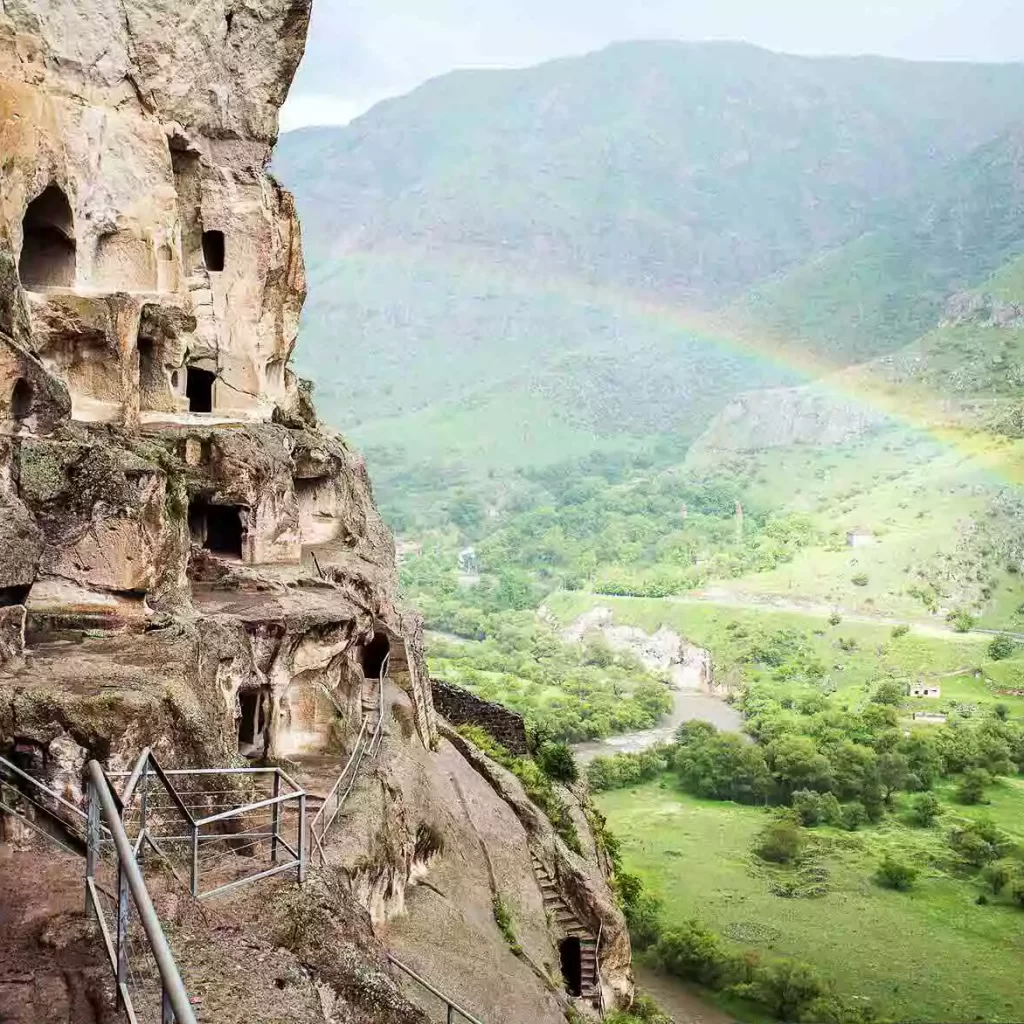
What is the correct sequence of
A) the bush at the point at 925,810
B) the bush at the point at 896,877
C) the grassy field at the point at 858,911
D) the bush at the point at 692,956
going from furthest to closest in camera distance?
the bush at the point at 925,810 → the bush at the point at 896,877 → the grassy field at the point at 858,911 → the bush at the point at 692,956

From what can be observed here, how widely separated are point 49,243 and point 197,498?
5309 mm

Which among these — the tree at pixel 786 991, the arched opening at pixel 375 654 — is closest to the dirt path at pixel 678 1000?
the tree at pixel 786 991

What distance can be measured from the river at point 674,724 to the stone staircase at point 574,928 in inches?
2124

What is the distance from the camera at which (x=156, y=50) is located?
76.7 feet

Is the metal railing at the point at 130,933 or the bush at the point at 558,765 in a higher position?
the metal railing at the point at 130,933

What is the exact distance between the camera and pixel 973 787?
6694cm

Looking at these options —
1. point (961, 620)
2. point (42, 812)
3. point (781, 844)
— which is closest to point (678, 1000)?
point (781, 844)

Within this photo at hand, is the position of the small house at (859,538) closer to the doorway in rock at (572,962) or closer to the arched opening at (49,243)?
the doorway in rock at (572,962)

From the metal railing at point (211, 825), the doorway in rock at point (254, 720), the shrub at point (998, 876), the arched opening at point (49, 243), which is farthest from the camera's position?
the shrub at point (998, 876)

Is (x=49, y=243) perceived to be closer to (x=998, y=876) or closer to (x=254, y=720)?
(x=254, y=720)

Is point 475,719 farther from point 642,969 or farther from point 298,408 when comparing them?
point 642,969

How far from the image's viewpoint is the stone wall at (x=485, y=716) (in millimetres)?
29250

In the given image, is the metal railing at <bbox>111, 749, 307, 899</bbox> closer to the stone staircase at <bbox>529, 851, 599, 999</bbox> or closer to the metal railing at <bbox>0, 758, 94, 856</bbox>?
the metal railing at <bbox>0, 758, 94, 856</bbox>

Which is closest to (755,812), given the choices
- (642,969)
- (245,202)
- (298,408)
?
(642,969)
